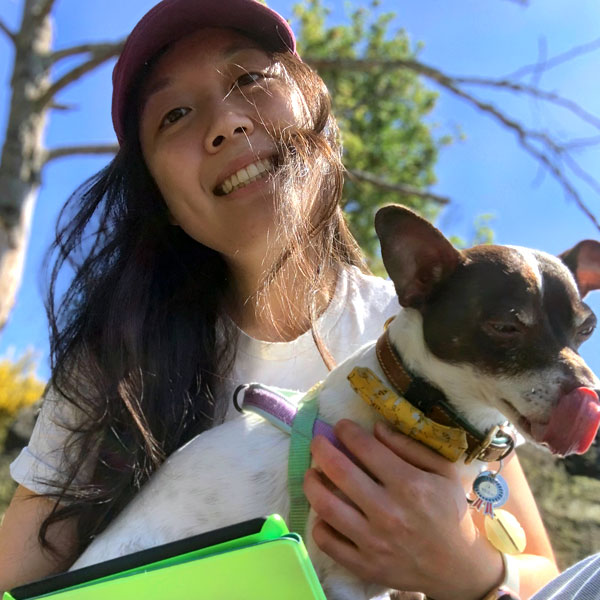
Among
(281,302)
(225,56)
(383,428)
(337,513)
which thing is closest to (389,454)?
(383,428)

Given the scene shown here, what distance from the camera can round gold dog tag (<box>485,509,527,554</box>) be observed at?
147cm

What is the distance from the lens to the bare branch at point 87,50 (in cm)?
405

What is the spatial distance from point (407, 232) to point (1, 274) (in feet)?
11.5

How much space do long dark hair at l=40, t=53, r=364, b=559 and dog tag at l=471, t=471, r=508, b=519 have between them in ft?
1.78

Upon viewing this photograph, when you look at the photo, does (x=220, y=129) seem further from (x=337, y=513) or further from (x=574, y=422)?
(x=574, y=422)

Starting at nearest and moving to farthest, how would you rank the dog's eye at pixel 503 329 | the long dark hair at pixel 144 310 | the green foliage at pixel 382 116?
the dog's eye at pixel 503 329 < the long dark hair at pixel 144 310 < the green foliage at pixel 382 116

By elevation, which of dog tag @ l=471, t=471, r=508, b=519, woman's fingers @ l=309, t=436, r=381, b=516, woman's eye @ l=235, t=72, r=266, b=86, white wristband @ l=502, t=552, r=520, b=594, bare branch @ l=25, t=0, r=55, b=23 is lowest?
white wristband @ l=502, t=552, r=520, b=594

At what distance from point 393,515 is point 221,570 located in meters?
0.58

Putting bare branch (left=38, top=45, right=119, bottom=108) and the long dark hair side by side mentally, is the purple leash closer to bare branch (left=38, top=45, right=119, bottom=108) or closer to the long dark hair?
the long dark hair

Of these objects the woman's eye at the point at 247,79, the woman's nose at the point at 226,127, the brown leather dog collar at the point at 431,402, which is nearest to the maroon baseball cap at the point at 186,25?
the woman's eye at the point at 247,79

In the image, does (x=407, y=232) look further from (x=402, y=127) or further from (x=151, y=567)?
(x=402, y=127)

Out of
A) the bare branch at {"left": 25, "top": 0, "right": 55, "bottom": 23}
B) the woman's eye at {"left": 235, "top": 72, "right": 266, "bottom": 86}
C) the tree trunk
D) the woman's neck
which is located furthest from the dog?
the bare branch at {"left": 25, "top": 0, "right": 55, "bottom": 23}

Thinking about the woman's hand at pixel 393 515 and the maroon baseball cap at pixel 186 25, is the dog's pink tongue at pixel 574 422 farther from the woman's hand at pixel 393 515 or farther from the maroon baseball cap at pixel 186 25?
the maroon baseball cap at pixel 186 25

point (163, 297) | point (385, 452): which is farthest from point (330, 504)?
point (163, 297)
